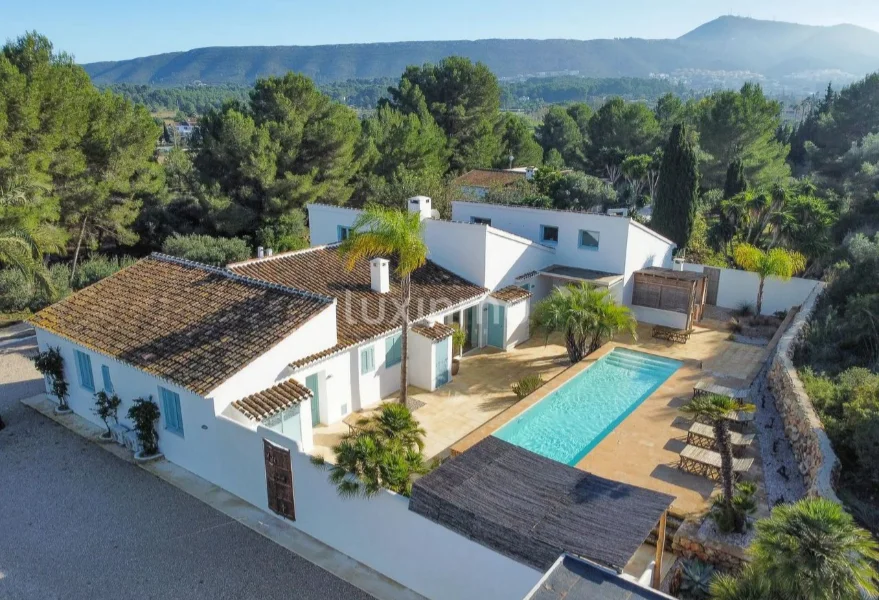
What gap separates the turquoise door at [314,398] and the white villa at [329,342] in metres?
0.05

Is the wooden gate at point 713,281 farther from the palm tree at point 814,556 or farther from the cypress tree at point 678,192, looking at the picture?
the palm tree at point 814,556

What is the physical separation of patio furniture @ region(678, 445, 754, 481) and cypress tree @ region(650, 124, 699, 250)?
81.3ft

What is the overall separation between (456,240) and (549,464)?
14560 millimetres

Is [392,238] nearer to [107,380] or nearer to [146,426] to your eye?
[146,426]

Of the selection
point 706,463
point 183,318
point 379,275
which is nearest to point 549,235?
point 379,275

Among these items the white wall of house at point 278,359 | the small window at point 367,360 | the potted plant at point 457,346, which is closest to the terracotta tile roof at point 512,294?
the potted plant at point 457,346

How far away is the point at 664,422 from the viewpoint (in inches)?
780

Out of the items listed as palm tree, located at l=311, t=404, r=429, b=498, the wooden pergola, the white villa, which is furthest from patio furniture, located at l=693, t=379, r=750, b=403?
palm tree, located at l=311, t=404, r=429, b=498

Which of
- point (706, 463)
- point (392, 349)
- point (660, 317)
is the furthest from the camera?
point (660, 317)

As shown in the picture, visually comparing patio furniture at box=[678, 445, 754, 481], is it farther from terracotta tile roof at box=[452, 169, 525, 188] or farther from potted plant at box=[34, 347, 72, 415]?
terracotta tile roof at box=[452, 169, 525, 188]

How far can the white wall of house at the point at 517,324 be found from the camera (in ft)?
85.4

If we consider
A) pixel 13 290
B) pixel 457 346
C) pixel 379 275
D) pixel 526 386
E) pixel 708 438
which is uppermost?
pixel 379 275

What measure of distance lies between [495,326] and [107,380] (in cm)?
1438

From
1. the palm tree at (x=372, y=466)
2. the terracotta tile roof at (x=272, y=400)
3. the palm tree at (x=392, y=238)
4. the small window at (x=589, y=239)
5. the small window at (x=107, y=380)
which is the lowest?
the small window at (x=107, y=380)
